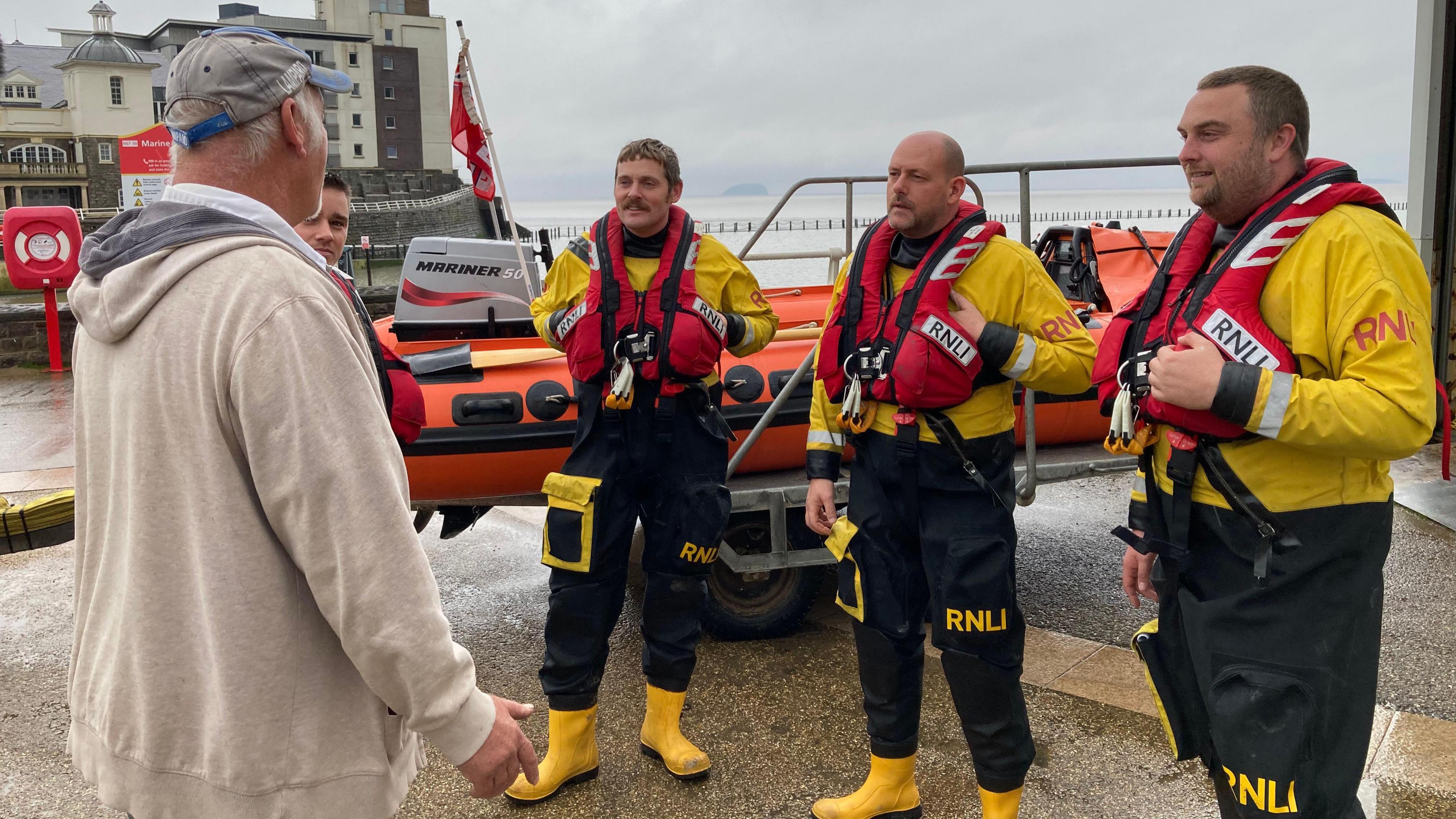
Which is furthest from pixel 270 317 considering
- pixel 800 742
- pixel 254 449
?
pixel 800 742

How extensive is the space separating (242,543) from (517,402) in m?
2.75

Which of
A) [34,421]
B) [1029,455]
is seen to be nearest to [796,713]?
[1029,455]

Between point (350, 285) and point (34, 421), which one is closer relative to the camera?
point (350, 285)

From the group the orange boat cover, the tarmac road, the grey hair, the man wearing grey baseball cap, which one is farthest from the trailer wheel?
the grey hair

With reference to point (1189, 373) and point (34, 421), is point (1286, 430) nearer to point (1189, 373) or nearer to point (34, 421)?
point (1189, 373)

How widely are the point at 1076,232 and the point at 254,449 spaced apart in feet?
15.1

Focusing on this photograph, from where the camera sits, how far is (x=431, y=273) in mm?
4660

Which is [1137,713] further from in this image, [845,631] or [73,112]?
[73,112]

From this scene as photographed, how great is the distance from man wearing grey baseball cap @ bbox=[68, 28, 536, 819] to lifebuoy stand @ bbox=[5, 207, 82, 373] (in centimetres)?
1042

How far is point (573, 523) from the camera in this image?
3143 mm

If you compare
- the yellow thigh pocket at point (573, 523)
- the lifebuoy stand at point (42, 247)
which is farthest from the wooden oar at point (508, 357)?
the lifebuoy stand at point (42, 247)

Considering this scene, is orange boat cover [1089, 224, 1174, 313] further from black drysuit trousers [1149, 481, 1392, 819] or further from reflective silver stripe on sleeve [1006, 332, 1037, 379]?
black drysuit trousers [1149, 481, 1392, 819]

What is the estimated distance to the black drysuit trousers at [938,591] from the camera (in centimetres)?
266

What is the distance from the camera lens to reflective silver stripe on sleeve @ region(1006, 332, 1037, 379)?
8.64 feet
